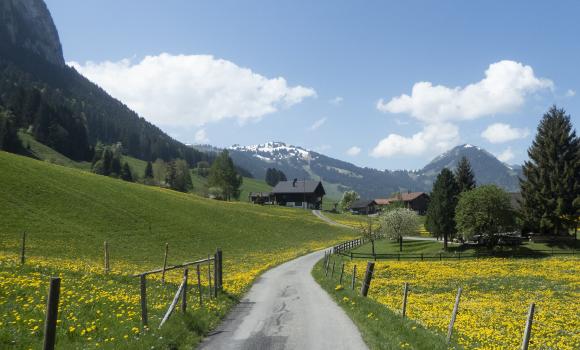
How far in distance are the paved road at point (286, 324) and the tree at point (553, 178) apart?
53.0m

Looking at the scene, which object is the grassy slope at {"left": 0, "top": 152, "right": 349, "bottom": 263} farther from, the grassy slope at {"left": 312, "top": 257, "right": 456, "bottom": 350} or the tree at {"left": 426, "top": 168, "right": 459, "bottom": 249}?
the grassy slope at {"left": 312, "top": 257, "right": 456, "bottom": 350}

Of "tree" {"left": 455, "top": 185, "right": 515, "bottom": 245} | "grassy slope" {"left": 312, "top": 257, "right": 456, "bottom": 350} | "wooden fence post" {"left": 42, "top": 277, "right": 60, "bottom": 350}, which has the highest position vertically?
"tree" {"left": 455, "top": 185, "right": 515, "bottom": 245}

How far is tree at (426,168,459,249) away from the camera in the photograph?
68.8 m

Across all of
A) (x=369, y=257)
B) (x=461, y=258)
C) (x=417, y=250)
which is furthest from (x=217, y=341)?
(x=417, y=250)

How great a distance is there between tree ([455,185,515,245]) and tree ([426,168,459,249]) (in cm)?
719

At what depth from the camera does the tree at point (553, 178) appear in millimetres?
64938

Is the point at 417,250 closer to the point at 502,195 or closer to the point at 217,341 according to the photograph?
the point at 502,195

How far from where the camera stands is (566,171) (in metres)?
65.4

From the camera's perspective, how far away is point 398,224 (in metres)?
75.2

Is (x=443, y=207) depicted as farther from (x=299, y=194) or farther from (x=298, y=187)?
(x=298, y=187)

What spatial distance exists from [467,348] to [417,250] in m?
59.5

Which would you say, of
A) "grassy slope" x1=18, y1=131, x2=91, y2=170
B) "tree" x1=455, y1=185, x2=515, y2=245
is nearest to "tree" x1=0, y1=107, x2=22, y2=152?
"grassy slope" x1=18, y1=131, x2=91, y2=170

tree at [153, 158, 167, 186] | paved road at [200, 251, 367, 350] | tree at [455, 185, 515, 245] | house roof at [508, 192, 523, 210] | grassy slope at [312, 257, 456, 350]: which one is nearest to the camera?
grassy slope at [312, 257, 456, 350]

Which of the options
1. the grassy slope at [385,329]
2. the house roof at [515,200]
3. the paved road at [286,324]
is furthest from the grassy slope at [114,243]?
the house roof at [515,200]
